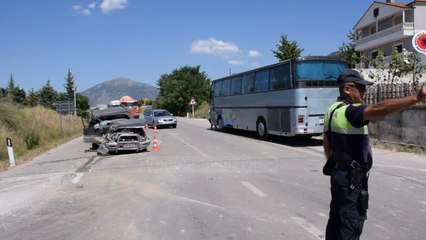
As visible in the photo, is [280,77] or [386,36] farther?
[386,36]

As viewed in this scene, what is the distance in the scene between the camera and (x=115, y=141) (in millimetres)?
16453

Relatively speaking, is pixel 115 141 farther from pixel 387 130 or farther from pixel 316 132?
pixel 387 130

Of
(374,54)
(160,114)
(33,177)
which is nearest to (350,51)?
(374,54)

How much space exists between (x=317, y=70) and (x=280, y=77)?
5.28 feet

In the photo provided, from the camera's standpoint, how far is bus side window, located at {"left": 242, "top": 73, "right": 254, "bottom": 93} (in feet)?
70.9

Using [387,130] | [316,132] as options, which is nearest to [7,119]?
[316,132]

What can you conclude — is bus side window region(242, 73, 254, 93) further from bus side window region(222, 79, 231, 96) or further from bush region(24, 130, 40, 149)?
bush region(24, 130, 40, 149)

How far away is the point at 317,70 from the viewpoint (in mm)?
17453

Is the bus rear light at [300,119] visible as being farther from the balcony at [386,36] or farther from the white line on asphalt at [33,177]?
the balcony at [386,36]

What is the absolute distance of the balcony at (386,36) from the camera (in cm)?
4428

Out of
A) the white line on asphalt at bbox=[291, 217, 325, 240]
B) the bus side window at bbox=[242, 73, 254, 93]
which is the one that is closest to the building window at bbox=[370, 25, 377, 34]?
the bus side window at bbox=[242, 73, 254, 93]

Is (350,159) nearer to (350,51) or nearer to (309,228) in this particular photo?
(309,228)

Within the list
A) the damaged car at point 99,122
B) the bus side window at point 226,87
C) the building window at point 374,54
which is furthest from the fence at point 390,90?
the building window at point 374,54

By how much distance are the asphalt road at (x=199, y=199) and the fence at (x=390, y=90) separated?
3328 mm
